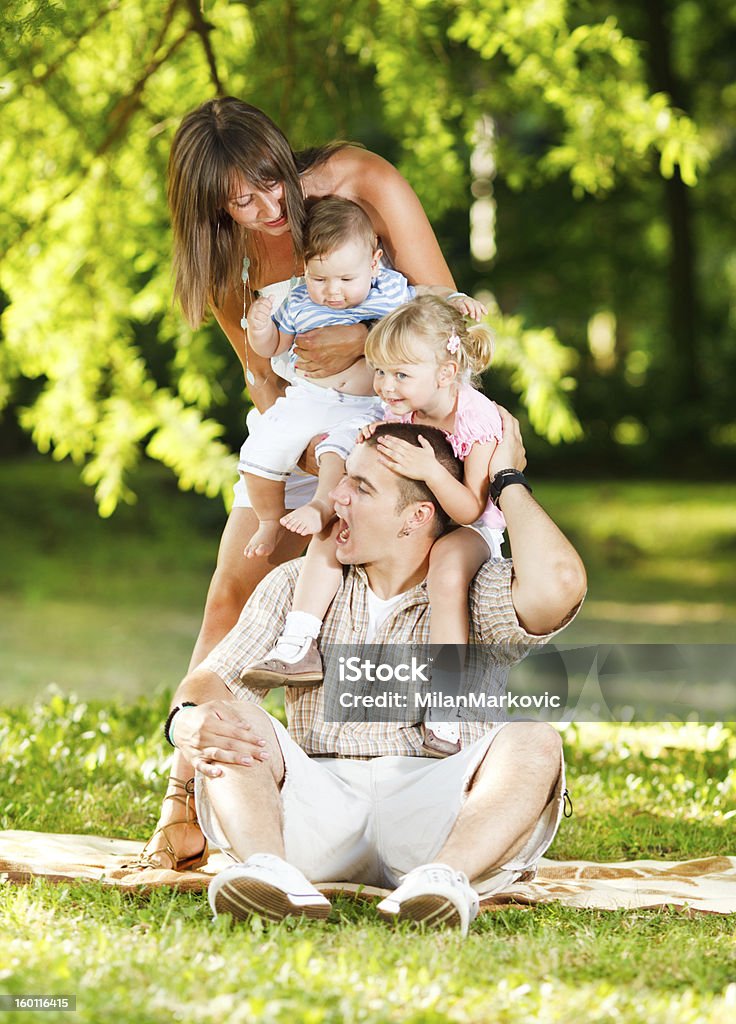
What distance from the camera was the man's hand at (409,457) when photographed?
3.00 metres

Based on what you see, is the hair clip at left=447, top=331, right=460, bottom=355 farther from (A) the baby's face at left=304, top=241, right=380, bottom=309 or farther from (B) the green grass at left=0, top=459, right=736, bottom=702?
(B) the green grass at left=0, top=459, right=736, bottom=702

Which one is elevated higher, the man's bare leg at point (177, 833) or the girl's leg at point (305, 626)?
the girl's leg at point (305, 626)

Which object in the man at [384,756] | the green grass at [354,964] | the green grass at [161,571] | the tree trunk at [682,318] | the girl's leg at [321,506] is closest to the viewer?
the green grass at [354,964]

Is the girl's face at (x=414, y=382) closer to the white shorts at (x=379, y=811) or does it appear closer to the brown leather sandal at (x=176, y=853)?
the white shorts at (x=379, y=811)

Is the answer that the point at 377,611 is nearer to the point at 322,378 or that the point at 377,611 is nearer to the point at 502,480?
the point at 502,480

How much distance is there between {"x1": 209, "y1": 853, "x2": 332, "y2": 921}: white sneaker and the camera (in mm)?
2598

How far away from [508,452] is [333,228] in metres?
0.68

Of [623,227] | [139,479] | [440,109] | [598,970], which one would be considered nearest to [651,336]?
[623,227]

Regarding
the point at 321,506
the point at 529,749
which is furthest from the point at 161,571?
the point at 529,749

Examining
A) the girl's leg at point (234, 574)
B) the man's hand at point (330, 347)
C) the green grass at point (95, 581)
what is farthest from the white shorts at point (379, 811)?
the green grass at point (95, 581)

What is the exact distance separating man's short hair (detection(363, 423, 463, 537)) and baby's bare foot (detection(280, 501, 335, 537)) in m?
0.20

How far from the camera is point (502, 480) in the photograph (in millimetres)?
3016

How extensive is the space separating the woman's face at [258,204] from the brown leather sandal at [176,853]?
4.60 feet

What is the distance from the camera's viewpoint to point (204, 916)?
9.18 ft
